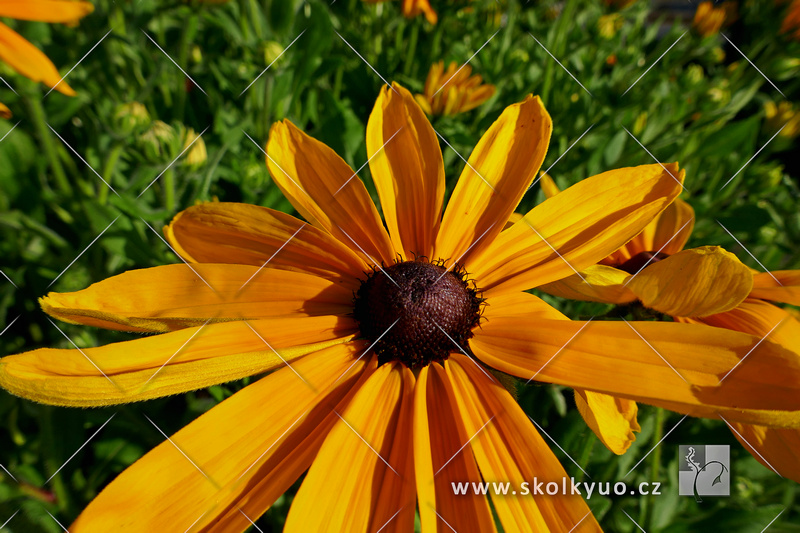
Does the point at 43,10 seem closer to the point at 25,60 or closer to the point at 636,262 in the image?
the point at 25,60

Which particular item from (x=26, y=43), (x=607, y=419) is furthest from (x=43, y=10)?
(x=607, y=419)

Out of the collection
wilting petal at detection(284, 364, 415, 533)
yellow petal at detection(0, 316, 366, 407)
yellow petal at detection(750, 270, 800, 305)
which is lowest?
wilting petal at detection(284, 364, 415, 533)

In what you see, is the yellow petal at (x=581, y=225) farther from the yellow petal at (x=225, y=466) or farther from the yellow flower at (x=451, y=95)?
the yellow flower at (x=451, y=95)

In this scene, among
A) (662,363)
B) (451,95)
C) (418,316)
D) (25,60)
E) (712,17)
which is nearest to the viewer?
(662,363)

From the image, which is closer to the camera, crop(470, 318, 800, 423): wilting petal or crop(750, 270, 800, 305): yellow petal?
crop(470, 318, 800, 423): wilting petal

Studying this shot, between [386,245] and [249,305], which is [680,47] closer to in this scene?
[386,245]

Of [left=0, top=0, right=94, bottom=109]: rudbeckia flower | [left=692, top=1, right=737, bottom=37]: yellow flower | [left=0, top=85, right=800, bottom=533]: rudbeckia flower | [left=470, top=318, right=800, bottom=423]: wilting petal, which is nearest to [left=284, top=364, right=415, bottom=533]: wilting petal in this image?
[left=0, top=85, right=800, bottom=533]: rudbeckia flower

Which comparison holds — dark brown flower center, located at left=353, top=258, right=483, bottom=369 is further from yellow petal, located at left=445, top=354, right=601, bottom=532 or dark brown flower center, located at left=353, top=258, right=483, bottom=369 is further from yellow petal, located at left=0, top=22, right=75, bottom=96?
yellow petal, located at left=0, top=22, right=75, bottom=96

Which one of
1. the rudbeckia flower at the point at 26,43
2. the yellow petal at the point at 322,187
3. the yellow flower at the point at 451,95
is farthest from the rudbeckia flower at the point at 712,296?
the yellow flower at the point at 451,95
